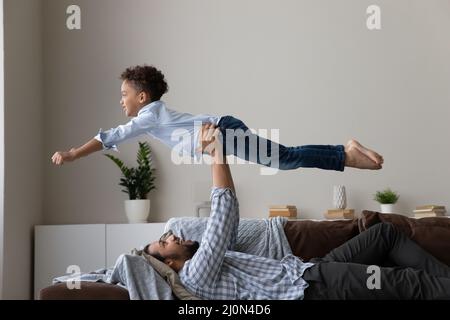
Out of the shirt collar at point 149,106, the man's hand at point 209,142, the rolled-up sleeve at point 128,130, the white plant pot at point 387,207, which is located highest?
the shirt collar at point 149,106

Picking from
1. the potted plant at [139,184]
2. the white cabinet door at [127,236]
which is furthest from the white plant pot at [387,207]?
the potted plant at [139,184]

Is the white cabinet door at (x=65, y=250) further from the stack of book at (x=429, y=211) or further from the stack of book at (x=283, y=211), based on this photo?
the stack of book at (x=429, y=211)

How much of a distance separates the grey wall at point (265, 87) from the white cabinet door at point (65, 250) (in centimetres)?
29

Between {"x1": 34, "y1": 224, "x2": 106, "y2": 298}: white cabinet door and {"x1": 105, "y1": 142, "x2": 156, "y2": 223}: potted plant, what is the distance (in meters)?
0.25

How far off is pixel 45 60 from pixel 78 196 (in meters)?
1.06

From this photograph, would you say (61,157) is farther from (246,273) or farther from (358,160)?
(358,160)

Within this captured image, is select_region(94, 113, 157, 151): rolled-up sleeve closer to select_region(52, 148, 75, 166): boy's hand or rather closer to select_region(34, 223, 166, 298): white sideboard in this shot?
select_region(52, 148, 75, 166): boy's hand

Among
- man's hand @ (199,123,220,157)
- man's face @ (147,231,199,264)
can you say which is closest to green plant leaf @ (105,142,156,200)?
man's face @ (147,231,199,264)

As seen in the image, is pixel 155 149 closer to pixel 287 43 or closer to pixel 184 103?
pixel 184 103

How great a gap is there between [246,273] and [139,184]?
7.50 feet

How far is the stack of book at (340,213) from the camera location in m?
4.75

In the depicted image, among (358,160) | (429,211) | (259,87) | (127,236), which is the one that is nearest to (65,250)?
(127,236)

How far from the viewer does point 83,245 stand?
4719 mm
